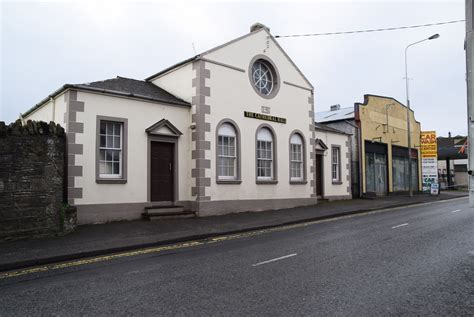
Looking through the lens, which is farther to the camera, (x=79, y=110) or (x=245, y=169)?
(x=245, y=169)

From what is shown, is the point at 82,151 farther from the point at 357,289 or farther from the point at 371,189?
the point at 371,189

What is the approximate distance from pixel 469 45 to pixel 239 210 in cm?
1087

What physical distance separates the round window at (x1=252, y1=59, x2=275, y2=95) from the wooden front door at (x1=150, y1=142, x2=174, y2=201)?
533cm

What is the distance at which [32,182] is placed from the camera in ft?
31.6

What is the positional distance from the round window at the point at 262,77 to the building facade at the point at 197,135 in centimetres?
5

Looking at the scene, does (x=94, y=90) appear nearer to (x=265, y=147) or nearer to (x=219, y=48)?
(x=219, y=48)

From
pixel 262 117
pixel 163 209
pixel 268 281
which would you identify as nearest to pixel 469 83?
pixel 268 281

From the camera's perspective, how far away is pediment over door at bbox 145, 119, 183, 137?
13.5 meters

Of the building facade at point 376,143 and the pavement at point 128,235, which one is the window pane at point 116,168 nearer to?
the pavement at point 128,235

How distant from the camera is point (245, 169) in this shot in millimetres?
16078

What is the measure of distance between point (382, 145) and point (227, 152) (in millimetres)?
16642

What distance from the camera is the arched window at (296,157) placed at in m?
18.6

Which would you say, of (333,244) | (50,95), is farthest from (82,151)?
(333,244)

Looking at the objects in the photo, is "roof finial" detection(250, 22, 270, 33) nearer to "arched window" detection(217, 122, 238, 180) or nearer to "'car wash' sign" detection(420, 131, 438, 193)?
"arched window" detection(217, 122, 238, 180)
